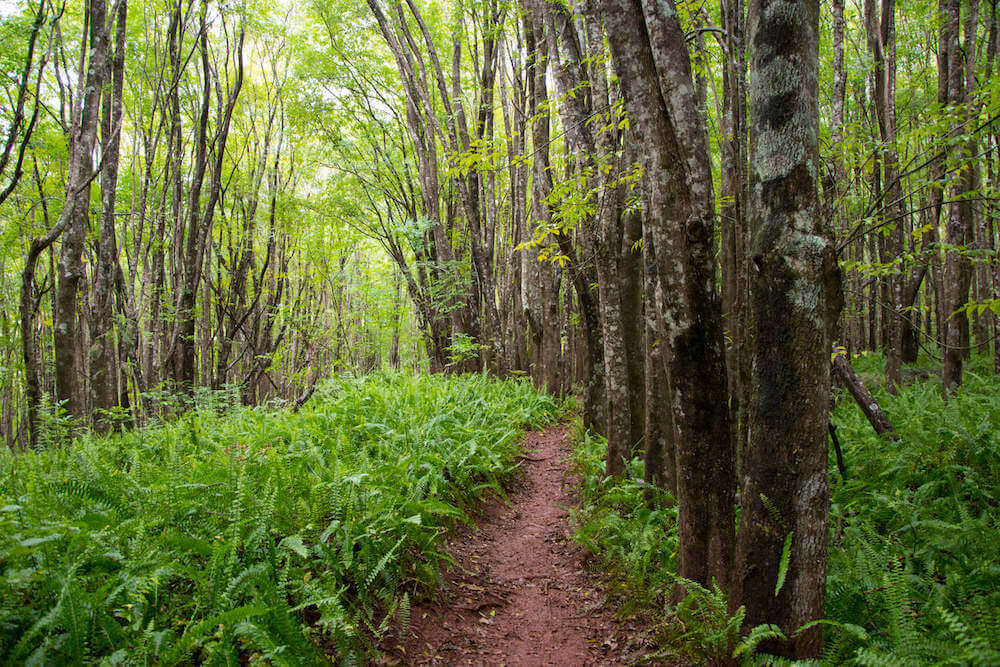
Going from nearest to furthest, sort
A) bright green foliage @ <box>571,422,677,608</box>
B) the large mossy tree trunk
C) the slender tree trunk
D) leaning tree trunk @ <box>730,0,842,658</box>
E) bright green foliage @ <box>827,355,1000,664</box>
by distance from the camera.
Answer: leaning tree trunk @ <box>730,0,842,658</box> → bright green foliage @ <box>827,355,1000,664</box> → the large mossy tree trunk → bright green foliage @ <box>571,422,677,608</box> → the slender tree trunk

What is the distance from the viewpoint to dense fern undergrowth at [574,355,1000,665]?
7.93ft

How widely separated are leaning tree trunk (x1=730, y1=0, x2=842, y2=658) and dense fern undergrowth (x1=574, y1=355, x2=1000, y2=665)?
1.10 feet

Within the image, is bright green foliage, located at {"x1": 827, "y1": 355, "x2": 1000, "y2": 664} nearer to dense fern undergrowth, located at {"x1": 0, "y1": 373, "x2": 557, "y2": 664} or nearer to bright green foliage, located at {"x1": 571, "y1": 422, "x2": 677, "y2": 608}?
bright green foliage, located at {"x1": 571, "y1": 422, "x2": 677, "y2": 608}

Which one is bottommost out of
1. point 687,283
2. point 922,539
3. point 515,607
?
point 515,607

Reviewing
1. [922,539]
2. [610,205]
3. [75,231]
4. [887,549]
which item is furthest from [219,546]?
[75,231]

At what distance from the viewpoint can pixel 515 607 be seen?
4012 millimetres

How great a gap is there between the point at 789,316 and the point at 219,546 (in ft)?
9.68

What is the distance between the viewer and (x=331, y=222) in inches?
638

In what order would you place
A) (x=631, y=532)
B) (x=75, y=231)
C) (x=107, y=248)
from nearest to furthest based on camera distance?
(x=631, y=532), (x=75, y=231), (x=107, y=248)

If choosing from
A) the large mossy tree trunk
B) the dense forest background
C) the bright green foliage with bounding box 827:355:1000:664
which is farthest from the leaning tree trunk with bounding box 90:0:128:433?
the bright green foliage with bounding box 827:355:1000:664

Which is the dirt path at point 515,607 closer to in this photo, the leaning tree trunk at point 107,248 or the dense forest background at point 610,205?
the dense forest background at point 610,205

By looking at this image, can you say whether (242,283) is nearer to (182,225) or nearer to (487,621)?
(182,225)

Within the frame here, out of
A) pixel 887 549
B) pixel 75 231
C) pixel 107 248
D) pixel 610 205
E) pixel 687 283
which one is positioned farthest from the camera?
pixel 107 248

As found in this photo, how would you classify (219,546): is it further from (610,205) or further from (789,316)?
(610,205)
